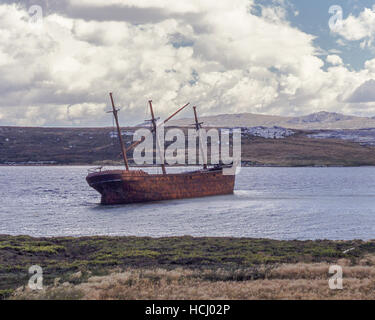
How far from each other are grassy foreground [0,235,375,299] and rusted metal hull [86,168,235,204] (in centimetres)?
2726

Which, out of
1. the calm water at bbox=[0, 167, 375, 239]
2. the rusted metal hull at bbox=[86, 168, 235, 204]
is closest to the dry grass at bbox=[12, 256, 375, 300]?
the calm water at bbox=[0, 167, 375, 239]

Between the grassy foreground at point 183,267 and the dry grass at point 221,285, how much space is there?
0.11 ft

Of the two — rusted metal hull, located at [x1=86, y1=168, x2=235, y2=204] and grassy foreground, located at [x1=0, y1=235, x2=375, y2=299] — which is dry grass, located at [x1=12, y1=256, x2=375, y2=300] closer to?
grassy foreground, located at [x1=0, y1=235, x2=375, y2=299]

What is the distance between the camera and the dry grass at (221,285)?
48.8 feet

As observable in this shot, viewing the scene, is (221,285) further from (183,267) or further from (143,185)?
(143,185)

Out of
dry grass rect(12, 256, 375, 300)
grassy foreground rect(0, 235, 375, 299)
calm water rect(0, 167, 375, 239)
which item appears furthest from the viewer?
calm water rect(0, 167, 375, 239)

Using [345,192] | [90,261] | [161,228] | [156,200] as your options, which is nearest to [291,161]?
[345,192]

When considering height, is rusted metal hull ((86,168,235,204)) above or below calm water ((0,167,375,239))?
above

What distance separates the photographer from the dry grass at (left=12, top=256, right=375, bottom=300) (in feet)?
48.8

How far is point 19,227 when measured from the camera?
41.0 m

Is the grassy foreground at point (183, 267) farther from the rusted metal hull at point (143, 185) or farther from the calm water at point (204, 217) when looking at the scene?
the rusted metal hull at point (143, 185)

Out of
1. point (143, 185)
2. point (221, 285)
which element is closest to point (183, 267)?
point (221, 285)

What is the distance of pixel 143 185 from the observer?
201 ft
